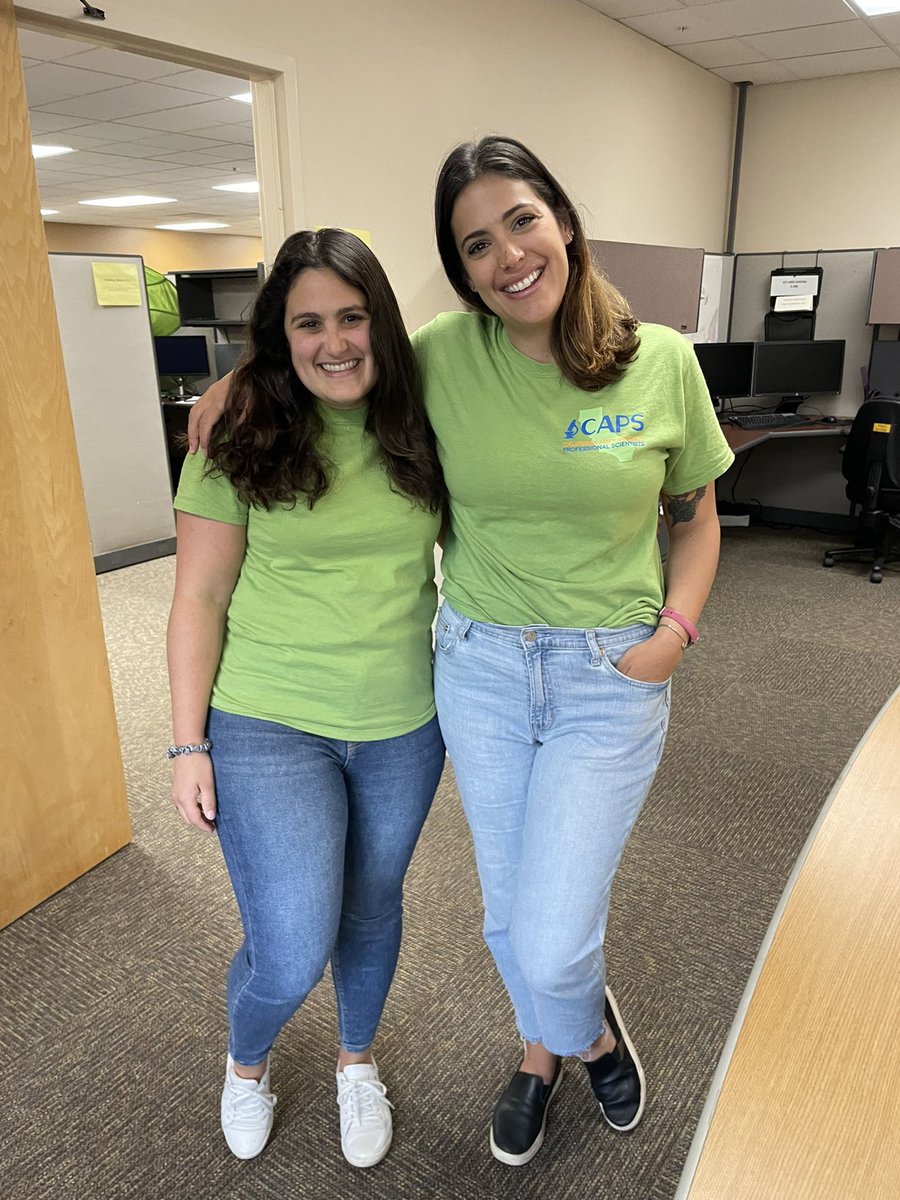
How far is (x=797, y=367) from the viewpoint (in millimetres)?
5020

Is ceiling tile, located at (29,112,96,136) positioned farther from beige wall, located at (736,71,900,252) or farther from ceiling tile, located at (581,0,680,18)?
beige wall, located at (736,71,900,252)

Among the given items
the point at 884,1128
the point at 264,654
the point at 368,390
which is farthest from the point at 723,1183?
the point at 368,390

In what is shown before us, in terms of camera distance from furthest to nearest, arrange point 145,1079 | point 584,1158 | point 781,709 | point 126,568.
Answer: point 126,568
point 781,709
point 145,1079
point 584,1158

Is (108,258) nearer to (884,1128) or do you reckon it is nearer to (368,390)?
(368,390)

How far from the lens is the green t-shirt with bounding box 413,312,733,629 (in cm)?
114

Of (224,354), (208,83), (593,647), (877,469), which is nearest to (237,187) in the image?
(224,354)

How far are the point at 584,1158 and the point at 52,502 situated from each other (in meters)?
1.61

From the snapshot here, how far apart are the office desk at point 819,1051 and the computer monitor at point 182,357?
584 centimetres

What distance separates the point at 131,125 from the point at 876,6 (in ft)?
15.3

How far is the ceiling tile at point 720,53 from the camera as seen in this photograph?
437cm

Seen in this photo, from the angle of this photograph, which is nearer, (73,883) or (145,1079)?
(145,1079)

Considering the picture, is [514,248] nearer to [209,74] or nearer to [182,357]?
[209,74]

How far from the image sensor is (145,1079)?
62.2 inches

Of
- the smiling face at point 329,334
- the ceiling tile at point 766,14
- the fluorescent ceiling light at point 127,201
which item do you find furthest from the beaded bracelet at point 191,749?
the fluorescent ceiling light at point 127,201
